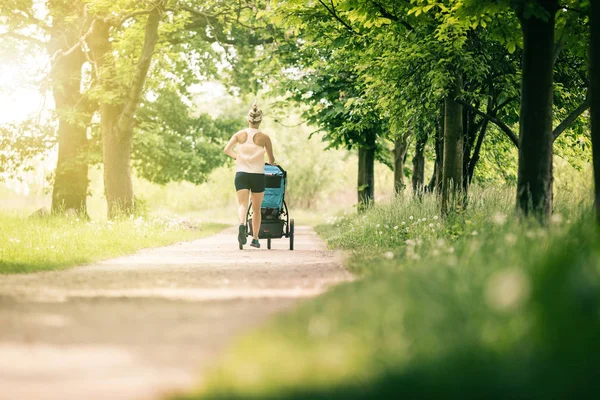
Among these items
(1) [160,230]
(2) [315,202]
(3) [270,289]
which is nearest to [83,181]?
(1) [160,230]

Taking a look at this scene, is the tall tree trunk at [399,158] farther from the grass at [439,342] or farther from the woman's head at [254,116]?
the grass at [439,342]

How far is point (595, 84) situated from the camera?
7934mm

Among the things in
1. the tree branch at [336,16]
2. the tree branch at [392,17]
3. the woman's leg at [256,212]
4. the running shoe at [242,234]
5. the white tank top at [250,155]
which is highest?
the tree branch at [336,16]

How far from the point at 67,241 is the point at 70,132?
14.8m

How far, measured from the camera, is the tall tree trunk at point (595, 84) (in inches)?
311

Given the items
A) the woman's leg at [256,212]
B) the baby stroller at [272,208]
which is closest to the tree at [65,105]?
the baby stroller at [272,208]

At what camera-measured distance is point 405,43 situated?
522 inches

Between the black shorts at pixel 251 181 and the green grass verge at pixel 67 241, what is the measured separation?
8.02 ft

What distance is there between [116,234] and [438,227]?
7.30 m

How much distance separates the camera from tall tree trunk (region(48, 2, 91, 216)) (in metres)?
25.8

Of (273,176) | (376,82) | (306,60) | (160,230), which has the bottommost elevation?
(160,230)

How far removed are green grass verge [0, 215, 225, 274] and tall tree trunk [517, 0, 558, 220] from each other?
6.25m

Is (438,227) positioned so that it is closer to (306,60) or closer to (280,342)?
(280,342)

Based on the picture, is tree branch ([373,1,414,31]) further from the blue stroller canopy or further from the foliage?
the foliage
